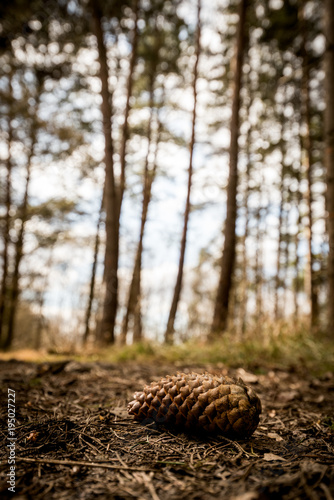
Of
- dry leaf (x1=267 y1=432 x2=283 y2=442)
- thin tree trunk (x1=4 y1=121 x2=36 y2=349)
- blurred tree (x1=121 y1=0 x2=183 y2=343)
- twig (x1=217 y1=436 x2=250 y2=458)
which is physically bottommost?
dry leaf (x1=267 y1=432 x2=283 y2=442)

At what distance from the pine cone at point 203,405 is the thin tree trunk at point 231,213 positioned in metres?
5.43

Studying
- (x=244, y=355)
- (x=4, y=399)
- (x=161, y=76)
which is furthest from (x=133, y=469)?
(x=161, y=76)

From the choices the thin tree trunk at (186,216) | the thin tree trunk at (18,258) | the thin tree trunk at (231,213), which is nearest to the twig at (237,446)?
the thin tree trunk at (231,213)

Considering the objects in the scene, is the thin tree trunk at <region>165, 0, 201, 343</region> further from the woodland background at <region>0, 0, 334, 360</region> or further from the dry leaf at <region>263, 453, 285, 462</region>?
the dry leaf at <region>263, 453, 285, 462</region>

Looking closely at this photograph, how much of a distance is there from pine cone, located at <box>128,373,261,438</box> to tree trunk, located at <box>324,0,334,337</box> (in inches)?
164

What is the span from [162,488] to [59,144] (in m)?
10.0

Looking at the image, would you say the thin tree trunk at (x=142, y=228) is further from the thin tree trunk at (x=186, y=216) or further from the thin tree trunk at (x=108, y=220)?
the thin tree trunk at (x=108, y=220)

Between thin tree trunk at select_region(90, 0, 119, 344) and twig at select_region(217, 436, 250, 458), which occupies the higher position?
thin tree trunk at select_region(90, 0, 119, 344)

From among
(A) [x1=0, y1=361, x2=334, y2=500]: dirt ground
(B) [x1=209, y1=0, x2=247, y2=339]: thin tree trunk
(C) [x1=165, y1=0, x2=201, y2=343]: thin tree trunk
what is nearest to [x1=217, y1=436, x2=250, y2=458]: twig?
(A) [x1=0, y1=361, x2=334, y2=500]: dirt ground

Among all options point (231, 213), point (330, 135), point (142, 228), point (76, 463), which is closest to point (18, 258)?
point (142, 228)

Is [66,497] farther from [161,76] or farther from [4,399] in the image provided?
[161,76]

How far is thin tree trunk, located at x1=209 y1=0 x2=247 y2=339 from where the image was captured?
274 inches

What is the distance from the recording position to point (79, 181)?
1025 centimetres

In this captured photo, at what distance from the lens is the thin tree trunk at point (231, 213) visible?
274 inches
